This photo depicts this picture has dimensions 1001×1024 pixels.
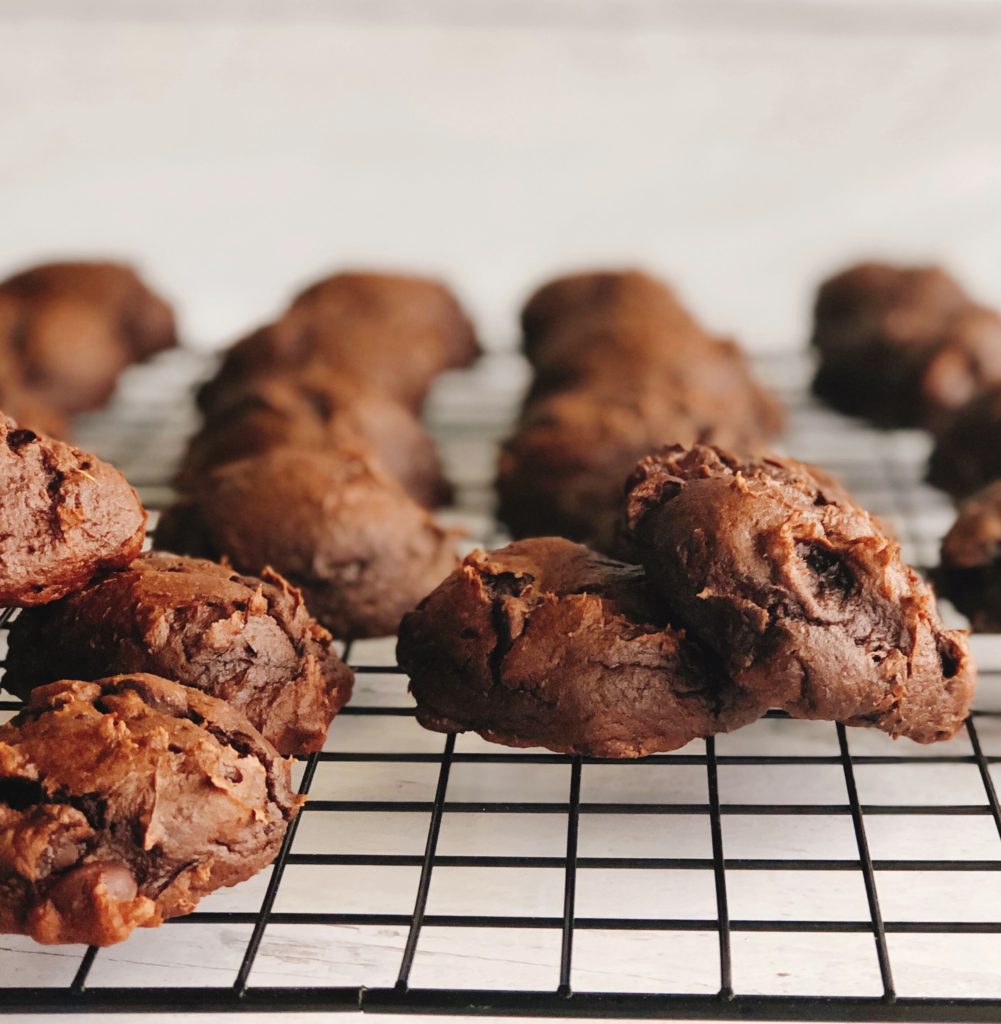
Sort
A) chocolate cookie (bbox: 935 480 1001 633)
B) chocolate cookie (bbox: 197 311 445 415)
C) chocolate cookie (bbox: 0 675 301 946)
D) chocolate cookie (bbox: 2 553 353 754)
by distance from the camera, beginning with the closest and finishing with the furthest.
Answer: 1. chocolate cookie (bbox: 0 675 301 946)
2. chocolate cookie (bbox: 2 553 353 754)
3. chocolate cookie (bbox: 935 480 1001 633)
4. chocolate cookie (bbox: 197 311 445 415)

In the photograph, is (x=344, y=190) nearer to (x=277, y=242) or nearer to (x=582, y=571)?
(x=277, y=242)

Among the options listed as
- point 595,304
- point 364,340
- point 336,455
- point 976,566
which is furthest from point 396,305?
point 976,566

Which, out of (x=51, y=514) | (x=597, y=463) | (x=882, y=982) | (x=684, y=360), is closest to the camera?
(x=882, y=982)

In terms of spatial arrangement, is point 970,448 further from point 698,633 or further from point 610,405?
point 698,633

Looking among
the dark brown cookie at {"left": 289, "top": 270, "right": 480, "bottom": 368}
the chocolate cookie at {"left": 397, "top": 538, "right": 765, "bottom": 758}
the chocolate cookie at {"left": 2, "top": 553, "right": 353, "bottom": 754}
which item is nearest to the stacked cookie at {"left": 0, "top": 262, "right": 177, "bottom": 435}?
the dark brown cookie at {"left": 289, "top": 270, "right": 480, "bottom": 368}

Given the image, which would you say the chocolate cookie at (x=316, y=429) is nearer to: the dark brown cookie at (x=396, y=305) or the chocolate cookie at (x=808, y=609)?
the dark brown cookie at (x=396, y=305)

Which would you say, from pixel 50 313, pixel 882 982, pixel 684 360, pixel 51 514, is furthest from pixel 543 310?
pixel 882 982

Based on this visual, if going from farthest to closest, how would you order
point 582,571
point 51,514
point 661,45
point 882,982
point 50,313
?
point 661,45
point 50,313
point 582,571
point 51,514
point 882,982

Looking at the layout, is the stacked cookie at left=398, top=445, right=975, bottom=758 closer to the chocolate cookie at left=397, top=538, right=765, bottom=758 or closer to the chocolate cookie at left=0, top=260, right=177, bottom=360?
the chocolate cookie at left=397, top=538, right=765, bottom=758
